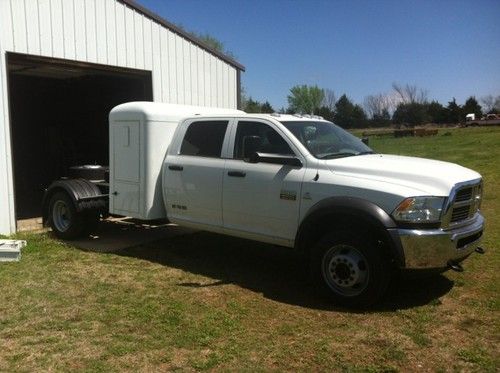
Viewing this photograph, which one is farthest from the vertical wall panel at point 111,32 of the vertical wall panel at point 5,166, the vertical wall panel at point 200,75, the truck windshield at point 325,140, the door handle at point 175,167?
the truck windshield at point 325,140

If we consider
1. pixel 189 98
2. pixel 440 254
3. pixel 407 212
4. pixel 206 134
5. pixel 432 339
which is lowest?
pixel 432 339

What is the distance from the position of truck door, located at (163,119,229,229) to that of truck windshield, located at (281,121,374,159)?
104 centimetres

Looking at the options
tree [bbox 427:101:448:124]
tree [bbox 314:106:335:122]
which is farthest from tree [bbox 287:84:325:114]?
tree [bbox 427:101:448:124]

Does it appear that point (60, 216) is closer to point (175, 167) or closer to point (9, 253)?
point (9, 253)

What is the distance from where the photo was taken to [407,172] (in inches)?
203

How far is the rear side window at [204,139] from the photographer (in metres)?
6.65

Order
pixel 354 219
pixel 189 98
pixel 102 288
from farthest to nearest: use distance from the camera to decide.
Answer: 1. pixel 189 98
2. pixel 102 288
3. pixel 354 219

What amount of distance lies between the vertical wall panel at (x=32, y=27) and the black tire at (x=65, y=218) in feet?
7.76

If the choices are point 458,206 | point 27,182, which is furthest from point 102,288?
point 27,182

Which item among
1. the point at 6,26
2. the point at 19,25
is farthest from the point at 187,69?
the point at 6,26

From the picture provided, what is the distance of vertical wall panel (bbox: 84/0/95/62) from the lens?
8.91 metres

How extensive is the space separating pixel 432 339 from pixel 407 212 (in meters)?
1.17

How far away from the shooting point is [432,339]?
4410 millimetres

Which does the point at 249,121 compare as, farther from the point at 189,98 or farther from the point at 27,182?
the point at 27,182
